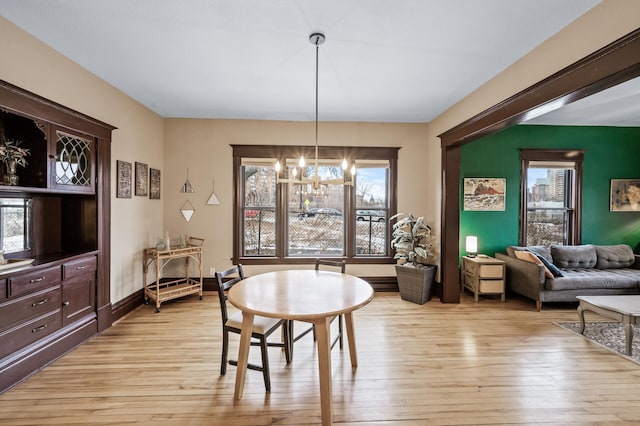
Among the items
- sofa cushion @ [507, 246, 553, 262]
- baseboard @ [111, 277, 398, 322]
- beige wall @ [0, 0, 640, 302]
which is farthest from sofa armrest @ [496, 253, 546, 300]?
baseboard @ [111, 277, 398, 322]

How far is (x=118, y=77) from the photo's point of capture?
10.1 feet

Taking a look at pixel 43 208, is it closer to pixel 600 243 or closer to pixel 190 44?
pixel 190 44

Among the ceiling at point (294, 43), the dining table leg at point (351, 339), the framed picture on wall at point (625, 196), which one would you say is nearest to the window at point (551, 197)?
the framed picture on wall at point (625, 196)

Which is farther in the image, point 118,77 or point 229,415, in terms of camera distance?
point 118,77

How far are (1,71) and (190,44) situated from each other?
54.6 inches

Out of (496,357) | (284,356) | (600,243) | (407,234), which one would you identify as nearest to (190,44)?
(284,356)

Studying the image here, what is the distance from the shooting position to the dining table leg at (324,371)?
1.76 meters

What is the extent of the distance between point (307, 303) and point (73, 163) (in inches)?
110

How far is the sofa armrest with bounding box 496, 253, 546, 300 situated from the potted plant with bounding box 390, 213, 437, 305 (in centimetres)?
115

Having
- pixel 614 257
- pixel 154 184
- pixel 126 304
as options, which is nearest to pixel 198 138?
pixel 154 184

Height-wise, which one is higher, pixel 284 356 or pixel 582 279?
A: pixel 582 279

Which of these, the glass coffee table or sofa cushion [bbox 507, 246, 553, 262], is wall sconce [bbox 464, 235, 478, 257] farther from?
the glass coffee table

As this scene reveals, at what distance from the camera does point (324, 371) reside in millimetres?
1783

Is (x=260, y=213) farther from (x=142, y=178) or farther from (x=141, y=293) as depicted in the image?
(x=141, y=293)
